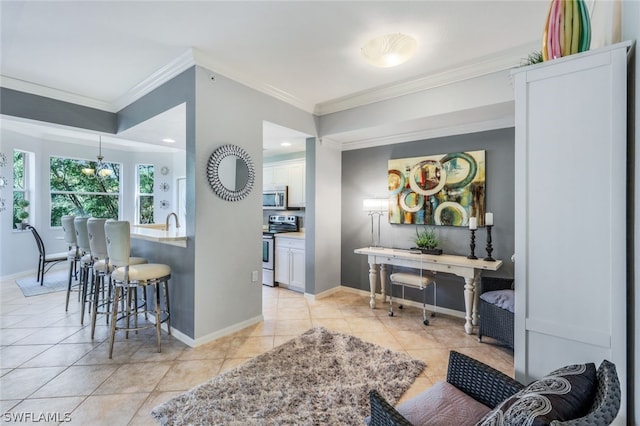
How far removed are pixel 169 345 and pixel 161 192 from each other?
5.17 meters

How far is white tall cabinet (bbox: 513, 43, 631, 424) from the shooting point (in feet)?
3.52

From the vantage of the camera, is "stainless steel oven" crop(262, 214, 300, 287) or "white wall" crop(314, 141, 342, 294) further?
"stainless steel oven" crop(262, 214, 300, 287)

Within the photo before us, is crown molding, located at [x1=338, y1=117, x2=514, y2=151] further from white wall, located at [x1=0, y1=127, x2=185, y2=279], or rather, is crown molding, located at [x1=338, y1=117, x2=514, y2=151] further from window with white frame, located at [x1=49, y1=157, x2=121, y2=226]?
white wall, located at [x1=0, y1=127, x2=185, y2=279]

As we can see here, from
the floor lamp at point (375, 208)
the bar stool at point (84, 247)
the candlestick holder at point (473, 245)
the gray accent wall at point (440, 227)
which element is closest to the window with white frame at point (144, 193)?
the bar stool at point (84, 247)

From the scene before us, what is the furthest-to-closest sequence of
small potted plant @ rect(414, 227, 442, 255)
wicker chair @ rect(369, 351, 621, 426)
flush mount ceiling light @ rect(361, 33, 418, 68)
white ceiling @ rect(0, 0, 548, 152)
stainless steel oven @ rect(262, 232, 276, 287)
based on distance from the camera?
stainless steel oven @ rect(262, 232, 276, 287) < small potted plant @ rect(414, 227, 442, 255) < flush mount ceiling light @ rect(361, 33, 418, 68) < white ceiling @ rect(0, 0, 548, 152) < wicker chair @ rect(369, 351, 621, 426)

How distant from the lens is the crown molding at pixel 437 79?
2.61m

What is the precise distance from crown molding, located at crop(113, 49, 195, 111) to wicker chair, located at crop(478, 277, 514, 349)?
366 centimetres

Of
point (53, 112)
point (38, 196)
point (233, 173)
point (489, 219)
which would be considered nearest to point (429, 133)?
point (489, 219)

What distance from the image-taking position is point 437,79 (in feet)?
9.83

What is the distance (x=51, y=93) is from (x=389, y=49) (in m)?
3.98

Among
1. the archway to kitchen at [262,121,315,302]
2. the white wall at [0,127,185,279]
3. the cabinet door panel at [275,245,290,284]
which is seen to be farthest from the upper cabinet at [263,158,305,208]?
the white wall at [0,127,185,279]

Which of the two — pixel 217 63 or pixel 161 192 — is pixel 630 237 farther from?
pixel 161 192

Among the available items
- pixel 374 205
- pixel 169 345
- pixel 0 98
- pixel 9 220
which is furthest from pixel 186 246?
pixel 9 220

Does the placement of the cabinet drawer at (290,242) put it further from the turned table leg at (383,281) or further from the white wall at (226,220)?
the turned table leg at (383,281)
